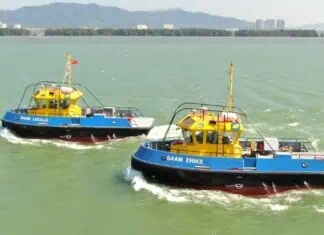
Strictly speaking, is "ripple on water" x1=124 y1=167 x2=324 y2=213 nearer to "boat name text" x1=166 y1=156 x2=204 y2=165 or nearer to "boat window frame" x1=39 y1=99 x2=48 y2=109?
"boat name text" x1=166 y1=156 x2=204 y2=165

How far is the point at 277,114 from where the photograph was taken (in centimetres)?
3612

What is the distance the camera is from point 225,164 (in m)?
20.3

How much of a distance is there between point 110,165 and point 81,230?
685cm

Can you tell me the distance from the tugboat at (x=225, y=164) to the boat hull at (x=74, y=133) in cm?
794

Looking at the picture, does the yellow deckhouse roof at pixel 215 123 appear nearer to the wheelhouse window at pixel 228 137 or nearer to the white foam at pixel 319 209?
→ the wheelhouse window at pixel 228 137

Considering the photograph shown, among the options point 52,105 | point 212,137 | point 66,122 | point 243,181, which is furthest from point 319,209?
point 52,105

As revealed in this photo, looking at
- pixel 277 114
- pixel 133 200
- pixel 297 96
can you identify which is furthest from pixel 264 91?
pixel 133 200

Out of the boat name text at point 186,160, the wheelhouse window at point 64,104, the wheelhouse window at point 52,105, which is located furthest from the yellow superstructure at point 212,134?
the wheelhouse window at point 52,105

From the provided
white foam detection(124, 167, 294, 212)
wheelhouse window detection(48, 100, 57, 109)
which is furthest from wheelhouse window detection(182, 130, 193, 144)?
wheelhouse window detection(48, 100, 57, 109)

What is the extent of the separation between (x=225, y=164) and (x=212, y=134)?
45.9 inches

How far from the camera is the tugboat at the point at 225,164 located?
20.3 metres

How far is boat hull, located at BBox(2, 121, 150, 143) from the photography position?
28453 mm

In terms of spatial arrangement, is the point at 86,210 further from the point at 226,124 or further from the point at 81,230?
the point at 226,124

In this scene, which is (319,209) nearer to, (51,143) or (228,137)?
(228,137)
